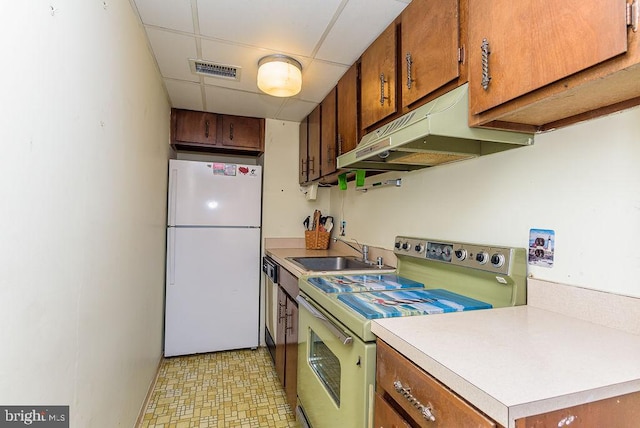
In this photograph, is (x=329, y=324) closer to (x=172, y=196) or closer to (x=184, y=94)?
(x=172, y=196)

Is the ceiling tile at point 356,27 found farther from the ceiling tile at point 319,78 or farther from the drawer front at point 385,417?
the drawer front at point 385,417

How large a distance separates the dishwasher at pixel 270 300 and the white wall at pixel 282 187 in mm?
400

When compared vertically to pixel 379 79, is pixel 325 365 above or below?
below

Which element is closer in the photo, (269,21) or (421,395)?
(421,395)

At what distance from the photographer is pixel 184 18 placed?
1602 millimetres

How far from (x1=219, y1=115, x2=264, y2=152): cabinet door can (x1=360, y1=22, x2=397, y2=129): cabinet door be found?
1522 millimetres

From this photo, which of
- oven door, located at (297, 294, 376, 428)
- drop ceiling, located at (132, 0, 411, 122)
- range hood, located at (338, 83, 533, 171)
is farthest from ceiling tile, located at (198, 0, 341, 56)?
oven door, located at (297, 294, 376, 428)

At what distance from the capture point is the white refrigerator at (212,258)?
2.74 metres

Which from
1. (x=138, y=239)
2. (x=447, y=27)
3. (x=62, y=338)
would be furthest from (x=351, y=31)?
(x=62, y=338)

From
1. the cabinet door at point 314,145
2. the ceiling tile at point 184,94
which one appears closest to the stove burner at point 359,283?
the cabinet door at point 314,145

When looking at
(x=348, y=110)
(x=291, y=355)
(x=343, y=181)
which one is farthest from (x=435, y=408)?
(x=343, y=181)

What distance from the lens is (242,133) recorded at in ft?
10.2

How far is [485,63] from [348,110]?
114 centimetres

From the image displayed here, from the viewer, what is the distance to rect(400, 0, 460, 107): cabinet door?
46.5 inches
